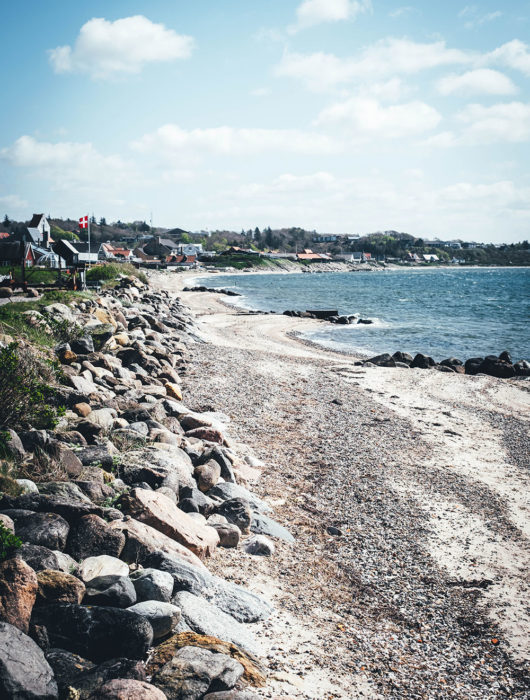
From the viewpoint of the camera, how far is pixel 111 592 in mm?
4270

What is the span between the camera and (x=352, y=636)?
18.5 feet

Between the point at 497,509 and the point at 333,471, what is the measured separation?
10.4 feet

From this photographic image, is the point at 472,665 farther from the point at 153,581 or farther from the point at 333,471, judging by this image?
the point at 333,471

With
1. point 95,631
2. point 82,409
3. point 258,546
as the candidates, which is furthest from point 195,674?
point 82,409

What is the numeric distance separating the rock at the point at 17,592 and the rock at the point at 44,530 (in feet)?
2.08

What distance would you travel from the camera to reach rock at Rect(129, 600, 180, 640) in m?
4.20

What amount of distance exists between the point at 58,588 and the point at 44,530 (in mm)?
770

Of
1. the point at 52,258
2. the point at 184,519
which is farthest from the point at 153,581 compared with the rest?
the point at 52,258

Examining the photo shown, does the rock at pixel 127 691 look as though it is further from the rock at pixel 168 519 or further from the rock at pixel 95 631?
the rock at pixel 168 519

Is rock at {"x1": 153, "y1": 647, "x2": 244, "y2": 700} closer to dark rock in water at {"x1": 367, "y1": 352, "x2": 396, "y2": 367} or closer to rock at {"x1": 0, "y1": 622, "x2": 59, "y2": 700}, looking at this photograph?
rock at {"x1": 0, "y1": 622, "x2": 59, "y2": 700}

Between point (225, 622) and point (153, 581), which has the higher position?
point (153, 581)

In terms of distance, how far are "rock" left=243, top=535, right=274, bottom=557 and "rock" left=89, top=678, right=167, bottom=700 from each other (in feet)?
10.7

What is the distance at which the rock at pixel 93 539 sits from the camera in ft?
15.9

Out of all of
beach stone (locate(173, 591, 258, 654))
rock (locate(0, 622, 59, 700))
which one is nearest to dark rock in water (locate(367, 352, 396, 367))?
beach stone (locate(173, 591, 258, 654))
